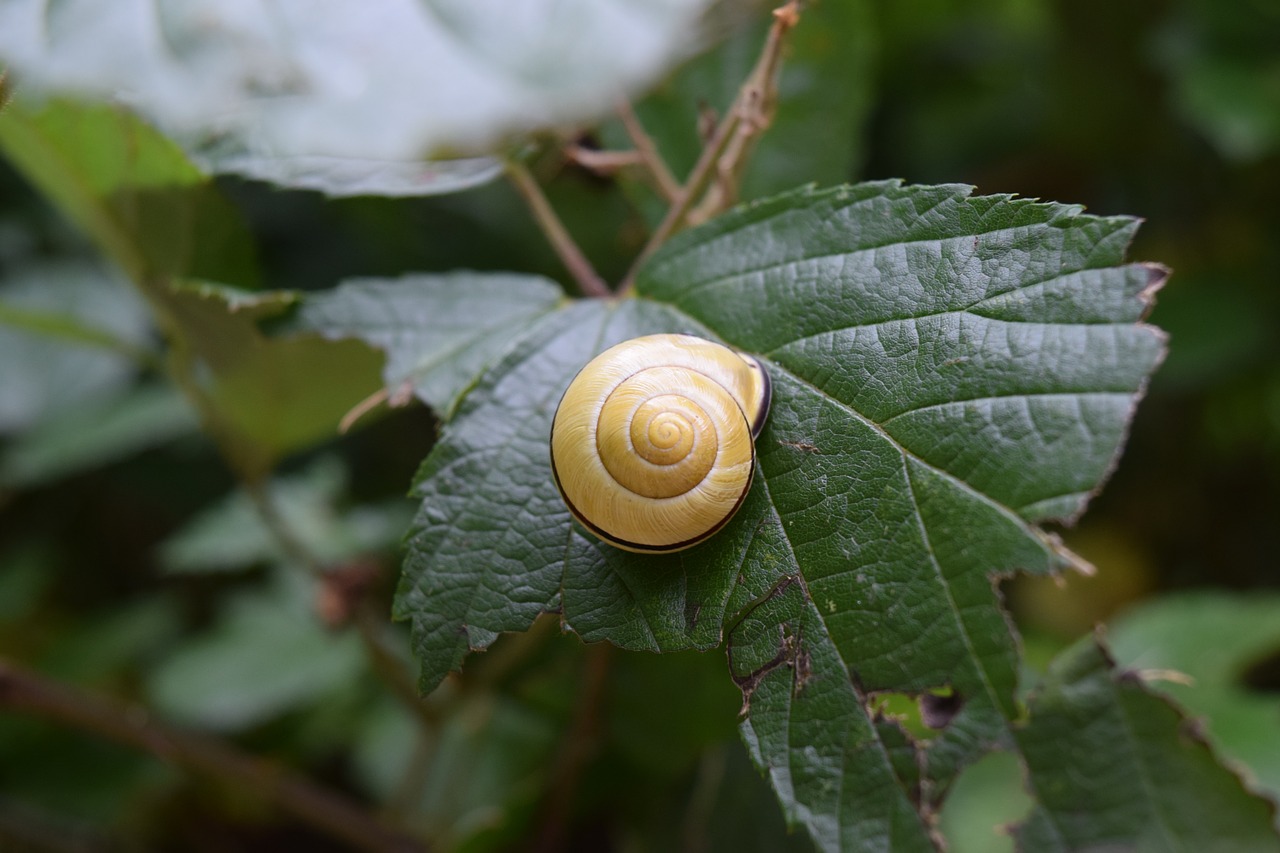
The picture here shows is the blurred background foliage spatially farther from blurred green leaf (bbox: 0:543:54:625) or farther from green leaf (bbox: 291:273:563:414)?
green leaf (bbox: 291:273:563:414)

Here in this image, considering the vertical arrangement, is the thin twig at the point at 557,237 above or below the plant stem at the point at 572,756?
above

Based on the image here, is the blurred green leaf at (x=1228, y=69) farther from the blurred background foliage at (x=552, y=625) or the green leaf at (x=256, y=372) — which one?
the green leaf at (x=256, y=372)

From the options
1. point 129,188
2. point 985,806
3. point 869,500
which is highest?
point 129,188

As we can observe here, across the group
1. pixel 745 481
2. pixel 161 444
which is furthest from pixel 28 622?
pixel 745 481

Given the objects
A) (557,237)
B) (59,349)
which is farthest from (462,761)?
(59,349)

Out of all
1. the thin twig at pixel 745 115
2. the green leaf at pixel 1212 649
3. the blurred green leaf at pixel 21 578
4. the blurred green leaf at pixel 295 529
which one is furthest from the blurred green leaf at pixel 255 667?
the green leaf at pixel 1212 649

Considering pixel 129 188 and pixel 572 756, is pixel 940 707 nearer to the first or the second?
pixel 572 756

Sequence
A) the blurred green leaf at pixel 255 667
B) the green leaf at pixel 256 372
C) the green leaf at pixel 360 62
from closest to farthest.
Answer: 1. the green leaf at pixel 360 62
2. the green leaf at pixel 256 372
3. the blurred green leaf at pixel 255 667
